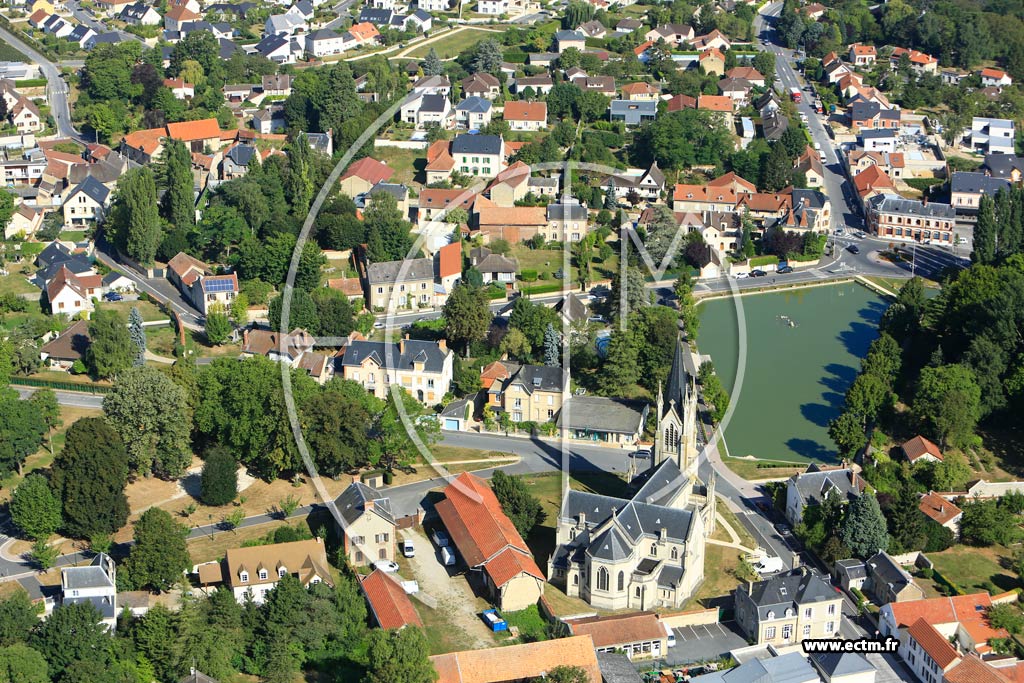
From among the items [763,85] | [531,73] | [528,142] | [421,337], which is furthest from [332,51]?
[421,337]

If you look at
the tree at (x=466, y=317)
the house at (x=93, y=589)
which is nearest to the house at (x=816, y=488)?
the tree at (x=466, y=317)

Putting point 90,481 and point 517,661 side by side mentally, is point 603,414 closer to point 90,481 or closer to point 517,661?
point 517,661

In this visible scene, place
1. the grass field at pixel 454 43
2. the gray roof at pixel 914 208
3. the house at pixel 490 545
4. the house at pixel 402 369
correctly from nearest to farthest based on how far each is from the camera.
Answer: the house at pixel 490 545 < the house at pixel 402 369 < the gray roof at pixel 914 208 < the grass field at pixel 454 43

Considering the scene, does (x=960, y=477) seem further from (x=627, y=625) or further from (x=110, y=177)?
(x=110, y=177)

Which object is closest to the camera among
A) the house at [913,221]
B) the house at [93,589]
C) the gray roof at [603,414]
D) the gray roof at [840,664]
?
the gray roof at [840,664]

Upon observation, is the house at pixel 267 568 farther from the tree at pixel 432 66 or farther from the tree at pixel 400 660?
→ the tree at pixel 432 66

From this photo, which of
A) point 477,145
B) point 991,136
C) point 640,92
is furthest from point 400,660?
point 991,136
